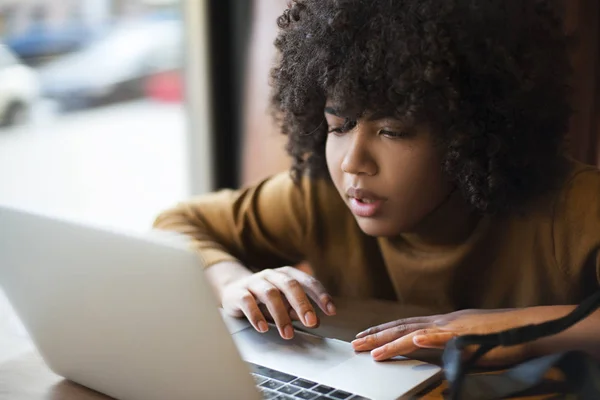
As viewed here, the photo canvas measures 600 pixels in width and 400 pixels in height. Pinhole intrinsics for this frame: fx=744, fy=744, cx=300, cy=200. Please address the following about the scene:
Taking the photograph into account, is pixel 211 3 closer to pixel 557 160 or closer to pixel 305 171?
pixel 305 171

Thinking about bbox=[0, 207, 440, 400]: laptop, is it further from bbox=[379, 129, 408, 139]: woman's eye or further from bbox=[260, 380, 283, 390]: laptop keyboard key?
bbox=[379, 129, 408, 139]: woman's eye

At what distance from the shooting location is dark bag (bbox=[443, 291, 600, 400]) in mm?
730

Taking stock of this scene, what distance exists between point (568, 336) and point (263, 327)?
354 mm

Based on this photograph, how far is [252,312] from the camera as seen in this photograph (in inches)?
35.9

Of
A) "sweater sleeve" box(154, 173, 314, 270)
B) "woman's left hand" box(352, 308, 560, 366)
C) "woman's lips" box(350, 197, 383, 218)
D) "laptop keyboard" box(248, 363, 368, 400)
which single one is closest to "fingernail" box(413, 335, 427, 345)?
"woman's left hand" box(352, 308, 560, 366)

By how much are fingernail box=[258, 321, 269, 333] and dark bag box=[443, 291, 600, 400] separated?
8.8 inches

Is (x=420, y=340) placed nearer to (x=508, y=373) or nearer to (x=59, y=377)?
(x=508, y=373)

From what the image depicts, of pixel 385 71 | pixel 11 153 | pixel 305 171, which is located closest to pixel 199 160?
pixel 11 153

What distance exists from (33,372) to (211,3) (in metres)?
1.15

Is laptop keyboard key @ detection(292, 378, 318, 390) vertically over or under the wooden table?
over

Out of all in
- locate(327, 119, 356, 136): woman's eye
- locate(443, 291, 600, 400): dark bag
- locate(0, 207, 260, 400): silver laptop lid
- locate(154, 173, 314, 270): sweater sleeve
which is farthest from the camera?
locate(154, 173, 314, 270): sweater sleeve

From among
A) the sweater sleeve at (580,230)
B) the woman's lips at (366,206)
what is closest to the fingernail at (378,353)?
the woman's lips at (366,206)

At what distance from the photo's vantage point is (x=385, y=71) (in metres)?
0.89

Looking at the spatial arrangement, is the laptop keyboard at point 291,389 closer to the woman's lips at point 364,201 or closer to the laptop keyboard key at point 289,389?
the laptop keyboard key at point 289,389
